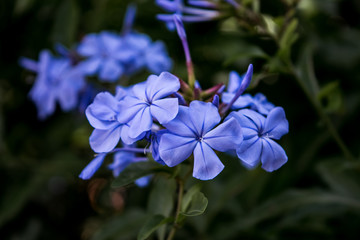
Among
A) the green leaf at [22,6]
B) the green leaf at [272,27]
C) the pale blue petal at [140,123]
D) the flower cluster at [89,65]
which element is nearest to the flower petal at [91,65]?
the flower cluster at [89,65]

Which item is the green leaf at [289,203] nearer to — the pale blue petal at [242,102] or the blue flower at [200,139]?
the pale blue petal at [242,102]

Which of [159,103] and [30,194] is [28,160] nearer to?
[30,194]

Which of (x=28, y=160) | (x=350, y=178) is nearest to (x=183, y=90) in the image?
(x=350, y=178)

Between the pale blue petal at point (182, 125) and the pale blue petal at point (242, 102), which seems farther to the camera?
the pale blue petal at point (242, 102)

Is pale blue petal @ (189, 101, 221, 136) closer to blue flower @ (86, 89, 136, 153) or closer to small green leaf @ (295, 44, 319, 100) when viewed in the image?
blue flower @ (86, 89, 136, 153)

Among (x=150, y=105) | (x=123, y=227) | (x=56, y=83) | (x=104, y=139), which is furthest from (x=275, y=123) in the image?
(x=56, y=83)

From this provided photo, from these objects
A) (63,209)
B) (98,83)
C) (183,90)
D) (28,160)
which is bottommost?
(63,209)

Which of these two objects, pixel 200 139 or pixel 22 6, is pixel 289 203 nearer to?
pixel 200 139
